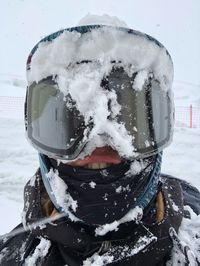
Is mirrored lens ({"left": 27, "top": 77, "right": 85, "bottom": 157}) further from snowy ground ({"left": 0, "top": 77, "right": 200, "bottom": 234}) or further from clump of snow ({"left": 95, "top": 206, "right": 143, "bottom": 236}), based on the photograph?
snowy ground ({"left": 0, "top": 77, "right": 200, "bottom": 234})

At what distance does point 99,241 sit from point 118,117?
447 millimetres

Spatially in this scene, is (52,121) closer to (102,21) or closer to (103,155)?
(103,155)

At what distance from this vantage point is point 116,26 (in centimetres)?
153

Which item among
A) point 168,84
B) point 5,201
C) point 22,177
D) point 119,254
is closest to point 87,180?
point 119,254

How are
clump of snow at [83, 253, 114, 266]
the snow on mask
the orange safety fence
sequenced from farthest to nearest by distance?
the orange safety fence
the snow on mask
clump of snow at [83, 253, 114, 266]

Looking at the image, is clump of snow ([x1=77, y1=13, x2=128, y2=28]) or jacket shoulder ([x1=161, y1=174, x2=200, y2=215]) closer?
clump of snow ([x1=77, y1=13, x2=128, y2=28])

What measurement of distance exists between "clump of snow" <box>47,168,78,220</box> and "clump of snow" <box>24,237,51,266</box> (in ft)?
0.49

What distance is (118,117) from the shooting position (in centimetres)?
149

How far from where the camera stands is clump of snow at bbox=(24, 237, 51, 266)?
58.0 inches

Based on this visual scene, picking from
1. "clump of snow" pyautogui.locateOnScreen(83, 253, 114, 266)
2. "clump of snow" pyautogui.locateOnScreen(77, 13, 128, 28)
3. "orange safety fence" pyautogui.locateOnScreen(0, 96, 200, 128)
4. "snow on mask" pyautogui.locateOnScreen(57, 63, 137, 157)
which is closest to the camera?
"clump of snow" pyautogui.locateOnScreen(83, 253, 114, 266)

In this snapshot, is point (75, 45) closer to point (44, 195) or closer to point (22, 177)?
point (44, 195)

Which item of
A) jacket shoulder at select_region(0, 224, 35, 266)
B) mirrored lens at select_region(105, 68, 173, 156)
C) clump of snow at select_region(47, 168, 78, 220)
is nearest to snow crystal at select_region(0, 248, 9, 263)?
jacket shoulder at select_region(0, 224, 35, 266)

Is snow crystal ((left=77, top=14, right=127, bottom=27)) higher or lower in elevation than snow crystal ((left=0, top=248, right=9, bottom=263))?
higher

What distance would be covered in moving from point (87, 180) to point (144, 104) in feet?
1.16
